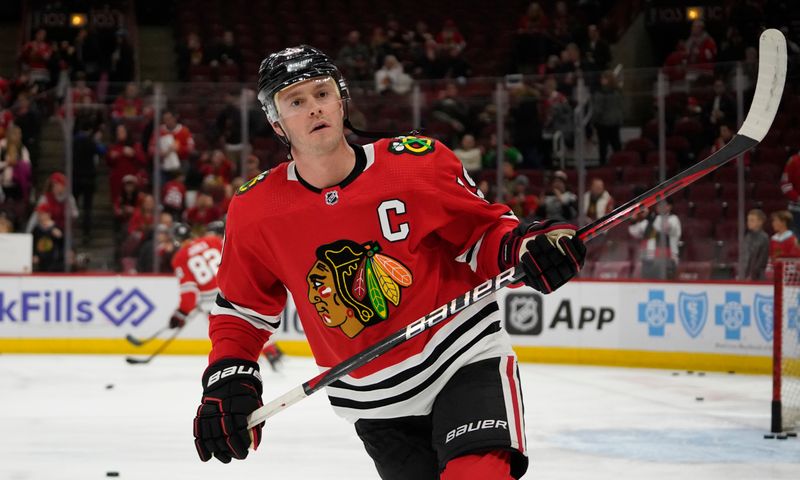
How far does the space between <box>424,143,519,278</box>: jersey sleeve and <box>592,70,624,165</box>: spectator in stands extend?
254 inches

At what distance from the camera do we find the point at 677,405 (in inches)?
263

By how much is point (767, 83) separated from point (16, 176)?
27.3 feet

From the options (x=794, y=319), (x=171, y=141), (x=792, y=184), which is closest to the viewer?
(x=794, y=319)

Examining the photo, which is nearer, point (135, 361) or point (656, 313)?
point (656, 313)

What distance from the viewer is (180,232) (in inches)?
353

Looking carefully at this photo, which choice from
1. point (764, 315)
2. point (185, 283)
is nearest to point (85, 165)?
point (185, 283)

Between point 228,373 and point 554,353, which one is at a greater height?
point 228,373

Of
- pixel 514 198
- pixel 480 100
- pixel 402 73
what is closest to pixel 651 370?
pixel 514 198

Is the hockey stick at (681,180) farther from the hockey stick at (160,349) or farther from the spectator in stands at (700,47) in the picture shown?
the spectator in stands at (700,47)

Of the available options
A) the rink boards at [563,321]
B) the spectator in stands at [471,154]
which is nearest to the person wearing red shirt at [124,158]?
the rink boards at [563,321]

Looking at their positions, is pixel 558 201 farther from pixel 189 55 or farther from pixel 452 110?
pixel 189 55

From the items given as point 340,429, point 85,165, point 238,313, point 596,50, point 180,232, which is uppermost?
point 596,50

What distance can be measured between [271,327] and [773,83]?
3.82ft

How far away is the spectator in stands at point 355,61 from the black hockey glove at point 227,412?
925 cm
